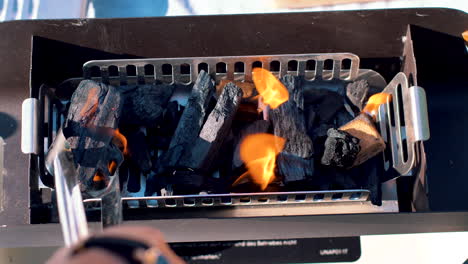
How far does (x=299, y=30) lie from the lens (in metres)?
1.16

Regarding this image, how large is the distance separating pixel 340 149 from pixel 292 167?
11 centimetres

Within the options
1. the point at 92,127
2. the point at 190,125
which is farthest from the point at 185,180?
the point at 92,127

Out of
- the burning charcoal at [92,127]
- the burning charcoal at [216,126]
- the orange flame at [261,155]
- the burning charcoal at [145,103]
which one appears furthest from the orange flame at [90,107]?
the orange flame at [261,155]

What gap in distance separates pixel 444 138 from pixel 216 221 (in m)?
0.57

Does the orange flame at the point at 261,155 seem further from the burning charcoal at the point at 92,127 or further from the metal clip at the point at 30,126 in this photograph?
the metal clip at the point at 30,126

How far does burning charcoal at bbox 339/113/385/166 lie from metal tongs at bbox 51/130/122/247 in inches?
20.3

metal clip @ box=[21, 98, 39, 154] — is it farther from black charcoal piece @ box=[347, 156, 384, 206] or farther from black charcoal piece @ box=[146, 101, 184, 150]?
black charcoal piece @ box=[347, 156, 384, 206]

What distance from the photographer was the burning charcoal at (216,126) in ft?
3.35

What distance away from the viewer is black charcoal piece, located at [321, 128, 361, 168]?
103 cm

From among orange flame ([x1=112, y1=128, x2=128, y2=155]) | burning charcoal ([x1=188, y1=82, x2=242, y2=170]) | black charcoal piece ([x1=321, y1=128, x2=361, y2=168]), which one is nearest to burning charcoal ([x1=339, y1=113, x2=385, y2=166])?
black charcoal piece ([x1=321, y1=128, x2=361, y2=168])

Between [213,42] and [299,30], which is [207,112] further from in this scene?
[299,30]

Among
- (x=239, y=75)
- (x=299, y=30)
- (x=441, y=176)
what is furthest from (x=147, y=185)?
(x=441, y=176)

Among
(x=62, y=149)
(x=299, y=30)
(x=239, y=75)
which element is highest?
(x=299, y=30)

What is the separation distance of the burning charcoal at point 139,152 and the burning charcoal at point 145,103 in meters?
0.04
